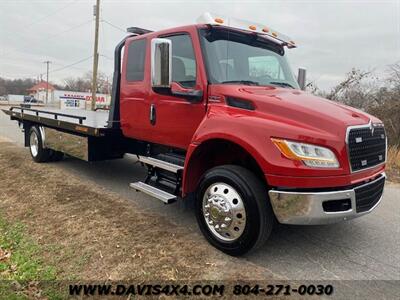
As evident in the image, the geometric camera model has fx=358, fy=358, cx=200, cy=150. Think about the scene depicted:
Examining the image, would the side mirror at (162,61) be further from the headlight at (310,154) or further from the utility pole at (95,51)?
the utility pole at (95,51)

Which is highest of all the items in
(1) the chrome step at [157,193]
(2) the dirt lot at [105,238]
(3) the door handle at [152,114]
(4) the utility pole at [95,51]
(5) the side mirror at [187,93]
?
(4) the utility pole at [95,51]

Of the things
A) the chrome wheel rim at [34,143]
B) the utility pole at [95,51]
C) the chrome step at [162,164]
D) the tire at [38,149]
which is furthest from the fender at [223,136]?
the utility pole at [95,51]

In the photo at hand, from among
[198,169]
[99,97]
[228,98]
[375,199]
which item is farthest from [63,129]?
[99,97]

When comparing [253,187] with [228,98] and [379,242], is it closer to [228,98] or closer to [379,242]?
[228,98]

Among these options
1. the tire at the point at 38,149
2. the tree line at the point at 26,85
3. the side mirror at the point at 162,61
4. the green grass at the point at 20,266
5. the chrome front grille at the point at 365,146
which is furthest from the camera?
the tree line at the point at 26,85

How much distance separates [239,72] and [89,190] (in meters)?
3.29

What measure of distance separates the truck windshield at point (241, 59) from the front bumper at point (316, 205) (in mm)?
1552

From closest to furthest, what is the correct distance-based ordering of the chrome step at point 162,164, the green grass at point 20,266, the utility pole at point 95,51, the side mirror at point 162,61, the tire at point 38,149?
the green grass at point 20,266
the side mirror at point 162,61
the chrome step at point 162,164
the tire at point 38,149
the utility pole at point 95,51

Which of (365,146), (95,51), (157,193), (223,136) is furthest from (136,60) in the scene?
(95,51)

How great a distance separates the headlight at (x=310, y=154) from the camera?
319 cm

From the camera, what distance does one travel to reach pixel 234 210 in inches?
139

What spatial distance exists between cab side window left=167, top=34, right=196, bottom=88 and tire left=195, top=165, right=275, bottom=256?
4.06ft

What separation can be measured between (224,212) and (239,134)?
802 millimetres

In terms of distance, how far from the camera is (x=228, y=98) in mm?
3873
